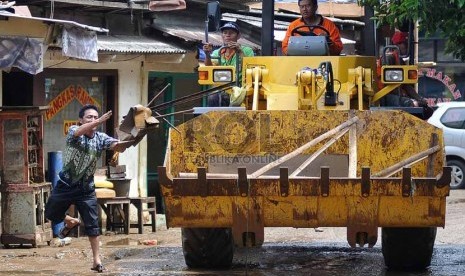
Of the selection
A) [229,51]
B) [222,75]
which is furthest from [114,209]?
[222,75]

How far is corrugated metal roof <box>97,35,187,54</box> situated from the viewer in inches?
606

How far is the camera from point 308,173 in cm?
959

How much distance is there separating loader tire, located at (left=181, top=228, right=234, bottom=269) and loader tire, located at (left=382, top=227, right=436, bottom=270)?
146cm

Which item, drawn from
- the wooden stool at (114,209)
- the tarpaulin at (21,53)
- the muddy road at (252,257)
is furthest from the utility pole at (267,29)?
the wooden stool at (114,209)

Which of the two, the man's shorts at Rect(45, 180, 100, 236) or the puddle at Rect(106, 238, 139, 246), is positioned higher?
the man's shorts at Rect(45, 180, 100, 236)

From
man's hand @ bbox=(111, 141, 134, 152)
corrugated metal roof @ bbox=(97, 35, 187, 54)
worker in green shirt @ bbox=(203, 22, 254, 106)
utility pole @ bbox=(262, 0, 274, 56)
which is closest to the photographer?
man's hand @ bbox=(111, 141, 134, 152)

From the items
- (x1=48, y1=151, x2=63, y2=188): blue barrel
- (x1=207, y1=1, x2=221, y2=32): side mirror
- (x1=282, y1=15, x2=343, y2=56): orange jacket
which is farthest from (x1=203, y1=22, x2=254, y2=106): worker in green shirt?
(x1=48, y1=151, x2=63, y2=188): blue barrel

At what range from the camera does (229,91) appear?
10992 millimetres

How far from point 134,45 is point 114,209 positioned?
7.89ft

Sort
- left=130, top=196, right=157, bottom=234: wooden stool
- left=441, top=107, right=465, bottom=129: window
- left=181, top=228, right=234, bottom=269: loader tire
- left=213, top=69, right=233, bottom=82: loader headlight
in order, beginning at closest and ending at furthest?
left=181, top=228, right=234, bottom=269: loader tire < left=213, top=69, right=233, bottom=82: loader headlight < left=130, top=196, right=157, bottom=234: wooden stool < left=441, top=107, right=465, bottom=129: window

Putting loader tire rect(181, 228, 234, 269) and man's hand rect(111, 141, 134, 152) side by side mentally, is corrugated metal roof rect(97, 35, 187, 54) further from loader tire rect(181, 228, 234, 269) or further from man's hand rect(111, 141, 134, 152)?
loader tire rect(181, 228, 234, 269)

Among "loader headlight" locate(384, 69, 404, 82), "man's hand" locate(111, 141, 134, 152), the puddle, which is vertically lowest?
the puddle

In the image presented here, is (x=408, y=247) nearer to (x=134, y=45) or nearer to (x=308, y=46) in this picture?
(x=308, y=46)

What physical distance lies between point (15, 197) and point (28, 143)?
0.67m
